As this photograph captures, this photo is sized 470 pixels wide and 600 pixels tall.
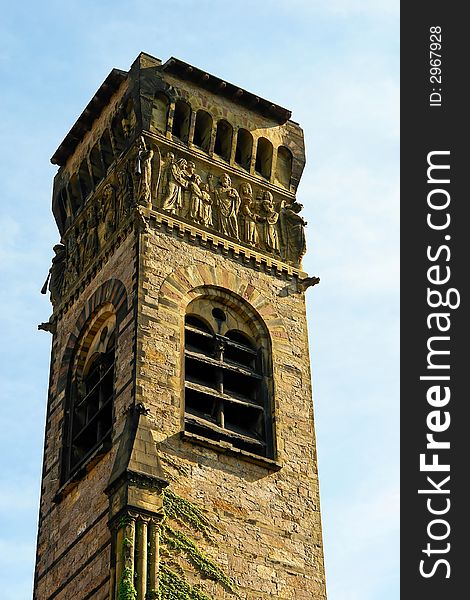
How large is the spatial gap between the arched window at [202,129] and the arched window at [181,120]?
29 cm

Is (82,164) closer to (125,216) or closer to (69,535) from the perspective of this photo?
(125,216)

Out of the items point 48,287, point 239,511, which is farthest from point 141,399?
point 48,287

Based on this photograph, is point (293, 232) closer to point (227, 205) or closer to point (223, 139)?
point (227, 205)

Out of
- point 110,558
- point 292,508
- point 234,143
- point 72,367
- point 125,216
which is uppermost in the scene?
point 234,143

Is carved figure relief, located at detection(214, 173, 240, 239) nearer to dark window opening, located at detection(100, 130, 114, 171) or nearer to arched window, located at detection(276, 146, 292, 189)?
arched window, located at detection(276, 146, 292, 189)

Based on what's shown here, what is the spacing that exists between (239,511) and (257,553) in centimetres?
94

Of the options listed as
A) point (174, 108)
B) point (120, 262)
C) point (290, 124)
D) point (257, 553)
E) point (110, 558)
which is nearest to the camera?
point (110, 558)

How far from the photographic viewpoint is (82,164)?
121ft

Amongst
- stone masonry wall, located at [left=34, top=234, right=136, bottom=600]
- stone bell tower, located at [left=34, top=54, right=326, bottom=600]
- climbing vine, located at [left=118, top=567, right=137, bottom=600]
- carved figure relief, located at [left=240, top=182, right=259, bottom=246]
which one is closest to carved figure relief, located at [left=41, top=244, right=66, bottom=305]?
stone bell tower, located at [left=34, top=54, right=326, bottom=600]

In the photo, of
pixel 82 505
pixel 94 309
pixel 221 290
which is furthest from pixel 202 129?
pixel 82 505

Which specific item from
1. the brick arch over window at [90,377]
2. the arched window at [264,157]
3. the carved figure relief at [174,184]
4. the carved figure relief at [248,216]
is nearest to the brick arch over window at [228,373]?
the brick arch over window at [90,377]

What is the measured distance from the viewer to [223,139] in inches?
1407

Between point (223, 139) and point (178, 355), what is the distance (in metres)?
7.50

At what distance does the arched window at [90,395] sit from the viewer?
30984 millimetres
